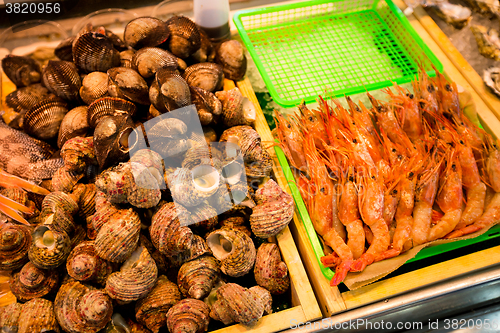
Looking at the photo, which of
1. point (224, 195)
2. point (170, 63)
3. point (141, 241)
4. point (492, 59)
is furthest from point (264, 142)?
point (492, 59)

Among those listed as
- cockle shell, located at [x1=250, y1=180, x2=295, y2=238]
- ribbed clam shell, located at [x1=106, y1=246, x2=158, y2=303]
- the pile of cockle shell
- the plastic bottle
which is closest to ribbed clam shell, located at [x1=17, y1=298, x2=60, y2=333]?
the pile of cockle shell

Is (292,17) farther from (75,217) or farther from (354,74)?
(75,217)

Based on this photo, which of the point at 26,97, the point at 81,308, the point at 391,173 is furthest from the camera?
the point at 26,97

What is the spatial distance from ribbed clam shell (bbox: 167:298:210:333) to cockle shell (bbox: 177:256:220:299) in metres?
0.05

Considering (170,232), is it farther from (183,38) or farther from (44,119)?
(183,38)

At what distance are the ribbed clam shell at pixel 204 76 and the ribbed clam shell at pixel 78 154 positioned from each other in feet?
2.20

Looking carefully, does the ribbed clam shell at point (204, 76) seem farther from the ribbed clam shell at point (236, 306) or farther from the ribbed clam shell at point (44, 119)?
the ribbed clam shell at point (236, 306)

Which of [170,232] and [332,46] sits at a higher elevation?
[332,46]

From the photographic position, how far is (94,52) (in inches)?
77.6

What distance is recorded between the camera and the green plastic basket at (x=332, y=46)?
2285mm

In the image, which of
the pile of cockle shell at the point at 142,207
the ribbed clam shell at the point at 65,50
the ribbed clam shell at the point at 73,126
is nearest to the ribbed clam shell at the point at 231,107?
the pile of cockle shell at the point at 142,207

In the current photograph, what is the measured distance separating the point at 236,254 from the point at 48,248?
2.73 feet

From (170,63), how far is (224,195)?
849mm

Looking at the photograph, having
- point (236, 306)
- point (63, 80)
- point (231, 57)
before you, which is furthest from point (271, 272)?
point (63, 80)
